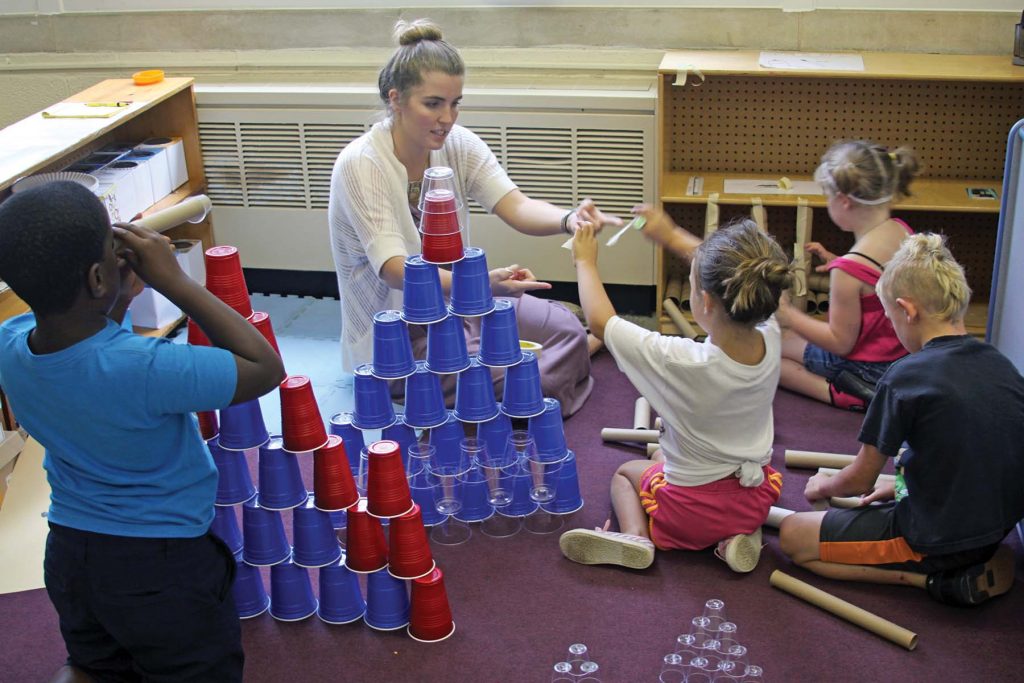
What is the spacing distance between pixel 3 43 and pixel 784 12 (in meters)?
3.51

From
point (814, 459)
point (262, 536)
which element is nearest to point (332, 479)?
point (262, 536)

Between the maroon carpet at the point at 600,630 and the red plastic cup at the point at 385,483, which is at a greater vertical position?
the red plastic cup at the point at 385,483

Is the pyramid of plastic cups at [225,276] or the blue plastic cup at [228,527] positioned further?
the blue plastic cup at [228,527]

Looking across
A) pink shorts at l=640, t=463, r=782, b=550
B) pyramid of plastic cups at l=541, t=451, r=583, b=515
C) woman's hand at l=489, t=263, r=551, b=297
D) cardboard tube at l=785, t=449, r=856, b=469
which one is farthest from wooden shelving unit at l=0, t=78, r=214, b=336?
cardboard tube at l=785, t=449, r=856, b=469

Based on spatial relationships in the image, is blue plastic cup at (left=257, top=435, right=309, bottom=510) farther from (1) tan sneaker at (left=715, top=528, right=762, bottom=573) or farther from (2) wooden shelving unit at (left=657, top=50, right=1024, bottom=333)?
(2) wooden shelving unit at (left=657, top=50, right=1024, bottom=333)

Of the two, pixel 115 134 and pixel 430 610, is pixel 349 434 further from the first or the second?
pixel 115 134

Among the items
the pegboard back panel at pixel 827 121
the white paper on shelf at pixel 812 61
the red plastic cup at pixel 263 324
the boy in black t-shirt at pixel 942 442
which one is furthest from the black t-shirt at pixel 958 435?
the pegboard back panel at pixel 827 121

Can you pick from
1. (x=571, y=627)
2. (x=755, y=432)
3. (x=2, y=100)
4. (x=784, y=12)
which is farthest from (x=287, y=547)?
(x=2, y=100)

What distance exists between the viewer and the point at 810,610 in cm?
280

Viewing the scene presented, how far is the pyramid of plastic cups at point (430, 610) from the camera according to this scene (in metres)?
2.70

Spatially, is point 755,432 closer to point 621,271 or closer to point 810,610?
point 810,610

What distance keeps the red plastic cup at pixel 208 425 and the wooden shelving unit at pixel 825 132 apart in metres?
2.18

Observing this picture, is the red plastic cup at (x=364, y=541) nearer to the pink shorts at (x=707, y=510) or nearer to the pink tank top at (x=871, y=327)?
the pink shorts at (x=707, y=510)

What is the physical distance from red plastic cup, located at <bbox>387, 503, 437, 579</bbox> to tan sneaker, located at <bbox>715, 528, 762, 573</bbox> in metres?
A: 0.81
